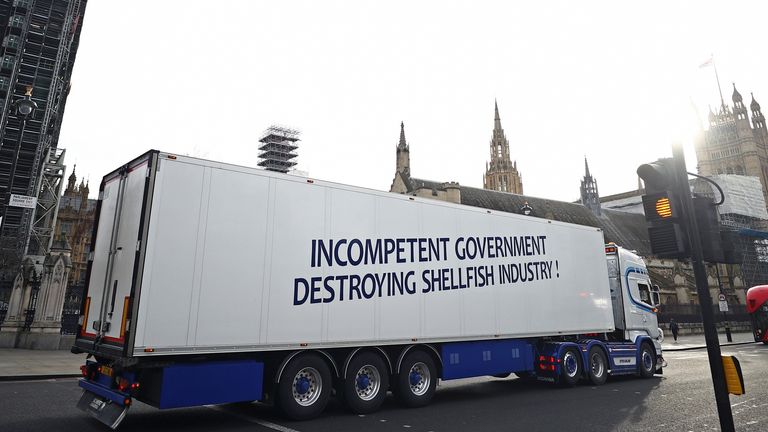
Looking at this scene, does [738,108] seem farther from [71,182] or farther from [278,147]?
[71,182]

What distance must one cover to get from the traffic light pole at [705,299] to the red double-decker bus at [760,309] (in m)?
31.2

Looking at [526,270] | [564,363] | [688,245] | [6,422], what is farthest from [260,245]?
[564,363]

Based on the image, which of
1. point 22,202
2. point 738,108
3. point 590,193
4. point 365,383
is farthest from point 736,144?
point 22,202

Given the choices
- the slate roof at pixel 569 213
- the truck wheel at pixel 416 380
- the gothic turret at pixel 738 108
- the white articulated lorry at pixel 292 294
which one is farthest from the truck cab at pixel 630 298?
the gothic turret at pixel 738 108

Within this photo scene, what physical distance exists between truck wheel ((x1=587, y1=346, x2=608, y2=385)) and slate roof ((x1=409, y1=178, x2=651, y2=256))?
1254 inches

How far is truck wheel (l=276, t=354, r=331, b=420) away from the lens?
7.47 m

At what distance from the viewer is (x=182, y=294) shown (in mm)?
6844

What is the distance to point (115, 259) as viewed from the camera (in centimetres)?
737

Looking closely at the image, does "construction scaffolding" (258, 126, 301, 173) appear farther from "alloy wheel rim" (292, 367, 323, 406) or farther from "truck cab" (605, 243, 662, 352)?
"alloy wheel rim" (292, 367, 323, 406)

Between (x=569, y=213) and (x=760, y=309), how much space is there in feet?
95.9

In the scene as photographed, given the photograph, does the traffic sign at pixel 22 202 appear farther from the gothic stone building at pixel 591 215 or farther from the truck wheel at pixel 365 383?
the gothic stone building at pixel 591 215

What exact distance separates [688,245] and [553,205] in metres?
55.6

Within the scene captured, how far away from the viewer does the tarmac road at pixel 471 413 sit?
740 cm

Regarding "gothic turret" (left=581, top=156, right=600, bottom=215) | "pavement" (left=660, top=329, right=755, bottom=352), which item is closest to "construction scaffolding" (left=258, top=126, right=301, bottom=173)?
"gothic turret" (left=581, top=156, right=600, bottom=215)
